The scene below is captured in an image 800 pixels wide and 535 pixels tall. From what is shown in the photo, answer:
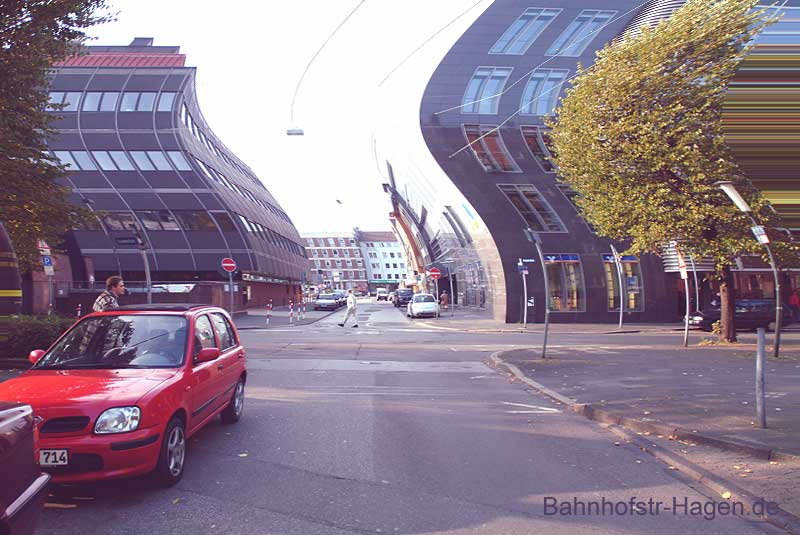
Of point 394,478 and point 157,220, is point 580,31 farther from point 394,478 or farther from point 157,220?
point 394,478

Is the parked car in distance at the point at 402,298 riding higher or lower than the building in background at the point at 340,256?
lower

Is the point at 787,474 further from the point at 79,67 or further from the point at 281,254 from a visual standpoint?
the point at 281,254

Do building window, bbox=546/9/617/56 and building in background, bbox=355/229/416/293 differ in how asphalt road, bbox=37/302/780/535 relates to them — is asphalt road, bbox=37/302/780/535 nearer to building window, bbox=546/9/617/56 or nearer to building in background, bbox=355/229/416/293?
building window, bbox=546/9/617/56

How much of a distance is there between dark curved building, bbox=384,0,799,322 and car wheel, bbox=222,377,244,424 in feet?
81.7

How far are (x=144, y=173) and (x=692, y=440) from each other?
4143 cm

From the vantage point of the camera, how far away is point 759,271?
107ft

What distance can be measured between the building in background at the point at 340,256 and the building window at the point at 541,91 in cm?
11734

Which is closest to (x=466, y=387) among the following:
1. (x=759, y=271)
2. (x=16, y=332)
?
(x=16, y=332)

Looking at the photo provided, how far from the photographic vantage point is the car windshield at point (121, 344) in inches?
216

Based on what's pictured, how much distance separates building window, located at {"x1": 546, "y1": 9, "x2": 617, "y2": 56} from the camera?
109ft

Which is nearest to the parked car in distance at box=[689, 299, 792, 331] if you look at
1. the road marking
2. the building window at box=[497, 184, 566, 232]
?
the building window at box=[497, 184, 566, 232]

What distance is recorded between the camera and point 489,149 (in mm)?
32500

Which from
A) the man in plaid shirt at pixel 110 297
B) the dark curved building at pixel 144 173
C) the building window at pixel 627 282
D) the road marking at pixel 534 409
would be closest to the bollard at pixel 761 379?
the road marking at pixel 534 409

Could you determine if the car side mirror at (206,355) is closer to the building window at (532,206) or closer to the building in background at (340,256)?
the building window at (532,206)
